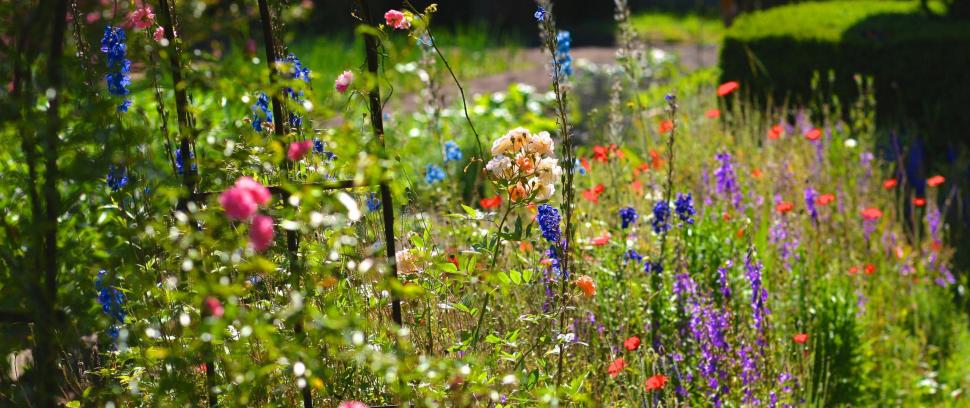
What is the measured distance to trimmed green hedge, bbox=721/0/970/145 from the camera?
20.5 ft

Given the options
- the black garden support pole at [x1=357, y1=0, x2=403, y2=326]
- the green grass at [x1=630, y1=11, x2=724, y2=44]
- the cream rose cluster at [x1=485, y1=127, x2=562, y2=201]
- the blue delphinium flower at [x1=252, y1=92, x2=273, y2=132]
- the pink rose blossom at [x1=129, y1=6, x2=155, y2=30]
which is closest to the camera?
the black garden support pole at [x1=357, y1=0, x2=403, y2=326]

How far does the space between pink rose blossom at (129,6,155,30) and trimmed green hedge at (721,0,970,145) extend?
4341mm

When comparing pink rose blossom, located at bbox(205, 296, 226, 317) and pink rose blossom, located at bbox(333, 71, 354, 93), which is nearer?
pink rose blossom, located at bbox(205, 296, 226, 317)

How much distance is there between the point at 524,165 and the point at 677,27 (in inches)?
547

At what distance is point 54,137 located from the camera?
1.57m

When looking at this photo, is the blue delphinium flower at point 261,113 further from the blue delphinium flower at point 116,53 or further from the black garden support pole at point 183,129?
the black garden support pole at point 183,129

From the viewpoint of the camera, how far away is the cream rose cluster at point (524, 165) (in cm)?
238

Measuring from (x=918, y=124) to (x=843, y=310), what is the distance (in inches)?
129

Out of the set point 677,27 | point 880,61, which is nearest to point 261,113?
point 880,61

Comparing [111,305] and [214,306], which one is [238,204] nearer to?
[214,306]

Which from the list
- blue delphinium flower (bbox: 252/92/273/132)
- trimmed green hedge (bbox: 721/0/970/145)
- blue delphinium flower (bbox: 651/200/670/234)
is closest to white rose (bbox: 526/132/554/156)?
blue delphinium flower (bbox: 252/92/273/132)

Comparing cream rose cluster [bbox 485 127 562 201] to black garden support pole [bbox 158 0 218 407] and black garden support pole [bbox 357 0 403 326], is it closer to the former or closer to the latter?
black garden support pole [bbox 357 0 403 326]

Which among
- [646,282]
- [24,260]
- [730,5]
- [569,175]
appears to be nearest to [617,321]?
[646,282]

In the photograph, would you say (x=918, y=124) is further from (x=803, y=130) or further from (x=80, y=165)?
(x=80, y=165)
